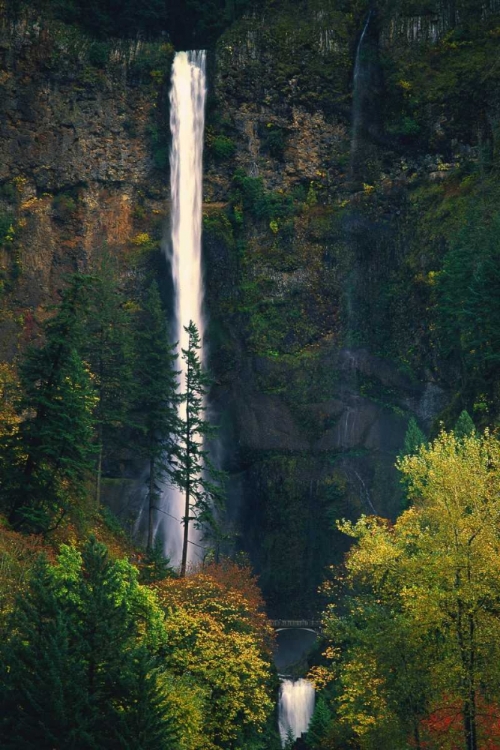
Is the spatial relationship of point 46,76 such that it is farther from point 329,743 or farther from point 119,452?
point 329,743

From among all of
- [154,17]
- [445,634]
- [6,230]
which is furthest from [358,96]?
[445,634]

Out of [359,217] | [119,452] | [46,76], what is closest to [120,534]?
[119,452]

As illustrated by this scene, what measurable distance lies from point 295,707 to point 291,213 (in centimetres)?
3492

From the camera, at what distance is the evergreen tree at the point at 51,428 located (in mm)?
45062

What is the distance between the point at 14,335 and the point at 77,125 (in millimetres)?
16285

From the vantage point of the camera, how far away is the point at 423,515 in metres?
37.8

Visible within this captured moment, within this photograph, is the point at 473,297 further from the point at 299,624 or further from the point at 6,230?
the point at 6,230

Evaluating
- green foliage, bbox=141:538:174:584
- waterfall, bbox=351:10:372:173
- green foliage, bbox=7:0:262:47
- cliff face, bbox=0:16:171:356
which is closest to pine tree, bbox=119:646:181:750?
green foliage, bbox=141:538:174:584

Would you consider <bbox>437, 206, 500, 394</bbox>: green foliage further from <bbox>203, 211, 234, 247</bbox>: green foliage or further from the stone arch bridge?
the stone arch bridge

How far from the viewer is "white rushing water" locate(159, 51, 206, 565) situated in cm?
7512

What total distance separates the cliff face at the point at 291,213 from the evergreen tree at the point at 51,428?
1009 inches

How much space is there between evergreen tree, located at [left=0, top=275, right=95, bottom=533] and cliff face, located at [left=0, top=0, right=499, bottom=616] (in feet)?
84.1

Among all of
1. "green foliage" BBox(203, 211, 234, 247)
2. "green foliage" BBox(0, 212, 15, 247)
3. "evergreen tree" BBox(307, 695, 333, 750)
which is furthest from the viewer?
"green foliage" BBox(203, 211, 234, 247)

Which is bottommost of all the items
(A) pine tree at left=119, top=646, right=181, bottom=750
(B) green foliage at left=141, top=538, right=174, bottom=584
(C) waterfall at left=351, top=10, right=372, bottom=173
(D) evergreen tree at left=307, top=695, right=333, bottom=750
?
(A) pine tree at left=119, top=646, right=181, bottom=750
